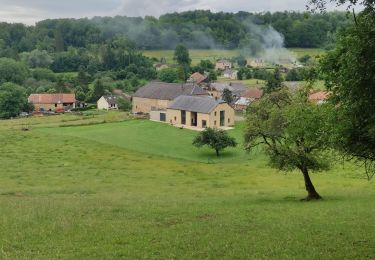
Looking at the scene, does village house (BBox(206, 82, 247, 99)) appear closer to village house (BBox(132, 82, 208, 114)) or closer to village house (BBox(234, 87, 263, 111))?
village house (BBox(234, 87, 263, 111))

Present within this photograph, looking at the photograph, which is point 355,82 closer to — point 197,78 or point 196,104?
point 196,104

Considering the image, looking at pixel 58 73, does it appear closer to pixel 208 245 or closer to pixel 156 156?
pixel 156 156

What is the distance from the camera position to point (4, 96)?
108500mm

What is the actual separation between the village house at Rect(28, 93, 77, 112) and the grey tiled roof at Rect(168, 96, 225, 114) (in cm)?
4161

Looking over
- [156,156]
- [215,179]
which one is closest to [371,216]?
[215,179]

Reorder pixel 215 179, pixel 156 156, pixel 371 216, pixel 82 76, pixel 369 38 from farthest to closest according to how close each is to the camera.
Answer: pixel 82 76 → pixel 156 156 → pixel 215 179 → pixel 371 216 → pixel 369 38

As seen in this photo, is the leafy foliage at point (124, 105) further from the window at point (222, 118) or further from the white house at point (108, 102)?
the window at point (222, 118)

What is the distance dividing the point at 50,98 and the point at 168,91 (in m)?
37.1

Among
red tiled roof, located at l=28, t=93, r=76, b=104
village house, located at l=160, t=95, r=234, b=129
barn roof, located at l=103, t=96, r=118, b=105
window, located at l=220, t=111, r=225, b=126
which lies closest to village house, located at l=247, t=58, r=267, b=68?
barn roof, located at l=103, t=96, r=118, b=105

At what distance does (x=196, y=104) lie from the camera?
86812mm

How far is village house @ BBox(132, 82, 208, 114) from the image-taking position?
4006 inches

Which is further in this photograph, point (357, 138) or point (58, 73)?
point (58, 73)

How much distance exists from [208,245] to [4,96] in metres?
103

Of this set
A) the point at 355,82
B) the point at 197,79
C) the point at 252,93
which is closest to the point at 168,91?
the point at 252,93
